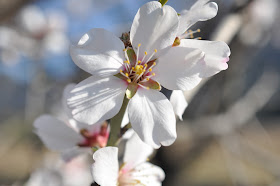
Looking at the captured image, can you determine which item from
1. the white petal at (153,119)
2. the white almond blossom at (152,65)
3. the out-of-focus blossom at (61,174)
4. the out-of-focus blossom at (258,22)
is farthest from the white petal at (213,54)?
the out-of-focus blossom at (258,22)

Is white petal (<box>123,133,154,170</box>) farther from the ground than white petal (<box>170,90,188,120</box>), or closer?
closer

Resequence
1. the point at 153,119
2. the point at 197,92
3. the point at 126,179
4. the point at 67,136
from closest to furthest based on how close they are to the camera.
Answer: the point at 153,119 < the point at 126,179 < the point at 67,136 < the point at 197,92

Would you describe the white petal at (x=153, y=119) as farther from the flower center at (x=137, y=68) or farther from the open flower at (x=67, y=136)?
the open flower at (x=67, y=136)

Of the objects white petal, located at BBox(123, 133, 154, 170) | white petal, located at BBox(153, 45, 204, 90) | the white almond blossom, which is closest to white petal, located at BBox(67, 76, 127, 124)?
the white almond blossom

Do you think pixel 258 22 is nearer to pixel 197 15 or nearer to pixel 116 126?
pixel 197 15

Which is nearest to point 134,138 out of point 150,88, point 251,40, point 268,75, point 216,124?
point 150,88

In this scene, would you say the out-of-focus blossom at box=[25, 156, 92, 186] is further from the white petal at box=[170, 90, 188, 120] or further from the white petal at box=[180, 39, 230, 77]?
the white petal at box=[180, 39, 230, 77]

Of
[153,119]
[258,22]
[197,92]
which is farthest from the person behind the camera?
[258,22]

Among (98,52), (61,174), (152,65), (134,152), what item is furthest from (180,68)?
(61,174)
